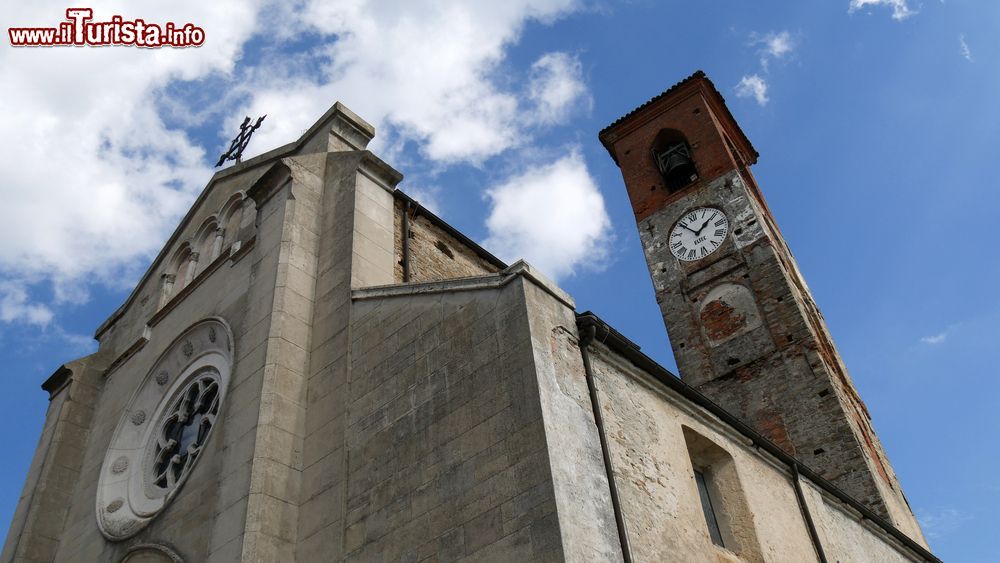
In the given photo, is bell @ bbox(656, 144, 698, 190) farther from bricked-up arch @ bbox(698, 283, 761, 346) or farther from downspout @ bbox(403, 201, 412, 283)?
downspout @ bbox(403, 201, 412, 283)

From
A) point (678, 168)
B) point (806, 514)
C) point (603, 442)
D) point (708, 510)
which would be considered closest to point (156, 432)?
point (603, 442)

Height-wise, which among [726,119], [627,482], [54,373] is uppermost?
[726,119]

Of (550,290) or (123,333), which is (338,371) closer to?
(550,290)

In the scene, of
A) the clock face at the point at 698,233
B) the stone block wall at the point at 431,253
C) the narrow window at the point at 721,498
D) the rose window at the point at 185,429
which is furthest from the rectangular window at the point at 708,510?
the clock face at the point at 698,233

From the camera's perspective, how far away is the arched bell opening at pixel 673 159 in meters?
23.4

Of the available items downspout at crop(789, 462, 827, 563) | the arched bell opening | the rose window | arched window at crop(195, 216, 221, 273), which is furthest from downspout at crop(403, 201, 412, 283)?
the arched bell opening

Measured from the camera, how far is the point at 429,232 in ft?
39.7

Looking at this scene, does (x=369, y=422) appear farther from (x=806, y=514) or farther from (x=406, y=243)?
(x=806, y=514)

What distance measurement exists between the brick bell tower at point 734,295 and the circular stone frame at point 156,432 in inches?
453

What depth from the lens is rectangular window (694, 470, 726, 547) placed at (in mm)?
8742

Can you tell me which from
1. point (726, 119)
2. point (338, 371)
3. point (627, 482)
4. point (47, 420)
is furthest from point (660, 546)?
point (726, 119)

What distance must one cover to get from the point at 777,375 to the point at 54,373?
13696 mm

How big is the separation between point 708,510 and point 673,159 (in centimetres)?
1618

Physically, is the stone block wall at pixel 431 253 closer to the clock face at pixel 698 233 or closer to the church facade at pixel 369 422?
the church facade at pixel 369 422
